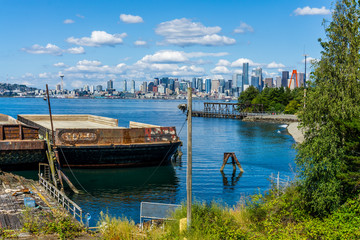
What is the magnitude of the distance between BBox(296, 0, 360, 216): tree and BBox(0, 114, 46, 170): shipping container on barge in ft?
80.1

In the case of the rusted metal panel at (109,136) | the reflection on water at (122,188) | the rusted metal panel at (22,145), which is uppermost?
the rusted metal panel at (109,136)

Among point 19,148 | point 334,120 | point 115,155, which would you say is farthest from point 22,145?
point 334,120

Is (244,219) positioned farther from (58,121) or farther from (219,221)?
(58,121)

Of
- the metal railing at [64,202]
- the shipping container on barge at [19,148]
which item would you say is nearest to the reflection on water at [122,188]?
the metal railing at [64,202]

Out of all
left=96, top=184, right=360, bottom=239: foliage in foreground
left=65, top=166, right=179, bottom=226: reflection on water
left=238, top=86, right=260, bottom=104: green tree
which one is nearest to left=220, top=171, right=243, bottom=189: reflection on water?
left=65, top=166, right=179, bottom=226: reflection on water

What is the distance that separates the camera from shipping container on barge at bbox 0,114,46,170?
111 feet

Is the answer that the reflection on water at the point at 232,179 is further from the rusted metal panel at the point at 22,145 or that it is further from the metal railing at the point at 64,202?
the rusted metal panel at the point at 22,145

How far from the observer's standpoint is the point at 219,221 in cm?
1517

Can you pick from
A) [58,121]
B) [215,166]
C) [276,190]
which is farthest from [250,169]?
[58,121]

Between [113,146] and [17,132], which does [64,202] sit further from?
[17,132]

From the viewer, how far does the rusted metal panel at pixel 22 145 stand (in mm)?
33438

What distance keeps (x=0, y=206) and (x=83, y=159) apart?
49.6 ft

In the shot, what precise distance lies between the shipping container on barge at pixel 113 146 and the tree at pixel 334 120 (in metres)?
20.2

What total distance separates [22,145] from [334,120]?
85.4 feet
